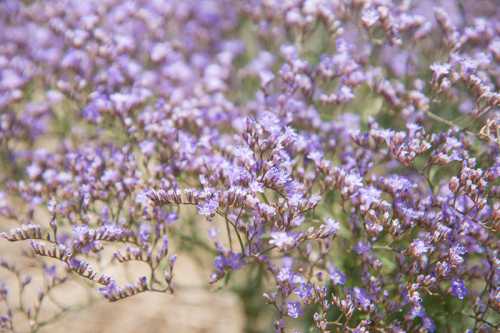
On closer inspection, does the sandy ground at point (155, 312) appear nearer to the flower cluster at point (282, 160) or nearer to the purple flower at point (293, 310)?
the flower cluster at point (282, 160)

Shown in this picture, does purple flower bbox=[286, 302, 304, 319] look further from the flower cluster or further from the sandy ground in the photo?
the sandy ground

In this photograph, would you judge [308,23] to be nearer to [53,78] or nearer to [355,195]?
[355,195]

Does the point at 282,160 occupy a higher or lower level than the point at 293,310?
higher

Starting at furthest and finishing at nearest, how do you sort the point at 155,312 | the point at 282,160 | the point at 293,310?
1. the point at 155,312
2. the point at 282,160
3. the point at 293,310

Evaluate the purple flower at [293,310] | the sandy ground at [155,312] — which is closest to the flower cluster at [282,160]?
the purple flower at [293,310]

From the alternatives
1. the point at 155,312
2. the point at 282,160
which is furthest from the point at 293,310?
the point at 155,312

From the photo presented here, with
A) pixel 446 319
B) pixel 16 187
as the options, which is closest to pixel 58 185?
pixel 16 187

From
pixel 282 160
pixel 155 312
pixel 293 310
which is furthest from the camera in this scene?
pixel 155 312

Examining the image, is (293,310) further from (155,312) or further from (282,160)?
(155,312)

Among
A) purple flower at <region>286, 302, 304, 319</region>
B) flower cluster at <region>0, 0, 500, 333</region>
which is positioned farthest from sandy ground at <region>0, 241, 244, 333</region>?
purple flower at <region>286, 302, 304, 319</region>
